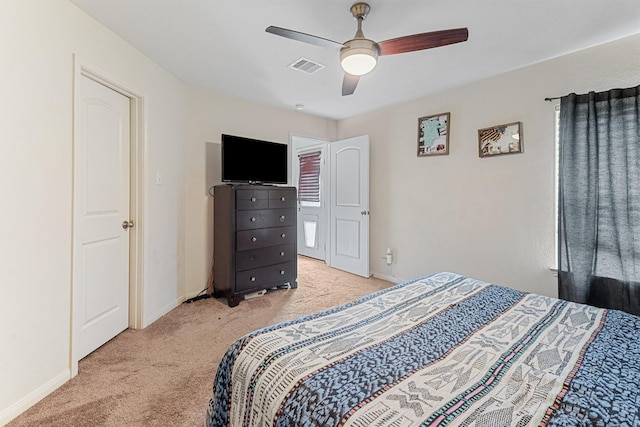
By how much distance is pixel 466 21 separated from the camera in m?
2.04

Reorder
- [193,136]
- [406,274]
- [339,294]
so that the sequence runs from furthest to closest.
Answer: [406,274]
[339,294]
[193,136]

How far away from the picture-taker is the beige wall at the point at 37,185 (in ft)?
4.93

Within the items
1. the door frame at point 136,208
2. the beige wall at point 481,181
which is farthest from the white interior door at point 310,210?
the door frame at point 136,208

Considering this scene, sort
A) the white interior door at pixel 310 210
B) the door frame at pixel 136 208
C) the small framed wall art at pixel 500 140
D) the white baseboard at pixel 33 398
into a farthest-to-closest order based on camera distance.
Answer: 1. the white interior door at pixel 310 210
2. the small framed wall art at pixel 500 140
3. the door frame at pixel 136 208
4. the white baseboard at pixel 33 398

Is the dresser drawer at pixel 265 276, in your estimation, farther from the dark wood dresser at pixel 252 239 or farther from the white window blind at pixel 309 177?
the white window blind at pixel 309 177

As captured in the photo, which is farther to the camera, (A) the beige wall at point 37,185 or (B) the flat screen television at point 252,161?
(B) the flat screen television at point 252,161

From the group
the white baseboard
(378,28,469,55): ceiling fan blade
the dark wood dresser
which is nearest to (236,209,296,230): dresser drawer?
the dark wood dresser

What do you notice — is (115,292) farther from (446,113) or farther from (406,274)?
(446,113)

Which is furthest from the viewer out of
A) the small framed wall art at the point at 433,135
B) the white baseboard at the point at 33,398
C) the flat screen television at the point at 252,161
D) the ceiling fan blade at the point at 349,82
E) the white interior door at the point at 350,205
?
the white interior door at the point at 350,205

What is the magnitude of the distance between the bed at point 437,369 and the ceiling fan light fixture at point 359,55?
1.47 meters

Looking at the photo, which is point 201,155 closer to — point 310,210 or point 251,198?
point 251,198

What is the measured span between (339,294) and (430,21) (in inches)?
108

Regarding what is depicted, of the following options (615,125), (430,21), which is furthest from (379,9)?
(615,125)

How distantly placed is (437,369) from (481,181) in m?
2.66
